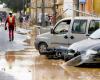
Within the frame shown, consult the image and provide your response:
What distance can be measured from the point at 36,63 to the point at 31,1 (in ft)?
268

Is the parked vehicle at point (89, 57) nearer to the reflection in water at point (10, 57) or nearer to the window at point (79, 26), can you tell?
the reflection in water at point (10, 57)

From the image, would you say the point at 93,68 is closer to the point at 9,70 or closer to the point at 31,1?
the point at 9,70

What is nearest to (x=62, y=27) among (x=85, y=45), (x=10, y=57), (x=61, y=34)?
(x=61, y=34)

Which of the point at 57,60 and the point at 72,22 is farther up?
the point at 72,22

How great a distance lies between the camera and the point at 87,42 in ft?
57.5

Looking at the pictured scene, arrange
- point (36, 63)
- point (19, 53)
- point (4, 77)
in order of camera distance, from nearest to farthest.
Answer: point (4, 77), point (36, 63), point (19, 53)

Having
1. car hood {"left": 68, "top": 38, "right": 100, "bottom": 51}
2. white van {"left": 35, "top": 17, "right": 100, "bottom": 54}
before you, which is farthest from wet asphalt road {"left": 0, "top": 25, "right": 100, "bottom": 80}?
white van {"left": 35, "top": 17, "right": 100, "bottom": 54}

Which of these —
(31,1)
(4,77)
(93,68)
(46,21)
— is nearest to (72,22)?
(93,68)

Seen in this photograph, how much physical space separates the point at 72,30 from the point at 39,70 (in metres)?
4.57

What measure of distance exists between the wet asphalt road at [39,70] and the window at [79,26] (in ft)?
5.60

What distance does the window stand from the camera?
20328 mm

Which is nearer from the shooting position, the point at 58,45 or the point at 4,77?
the point at 4,77

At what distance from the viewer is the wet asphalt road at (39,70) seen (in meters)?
14.6

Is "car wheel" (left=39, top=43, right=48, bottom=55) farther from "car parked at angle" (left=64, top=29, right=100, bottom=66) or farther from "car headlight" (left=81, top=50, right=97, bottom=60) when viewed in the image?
"car headlight" (left=81, top=50, right=97, bottom=60)
